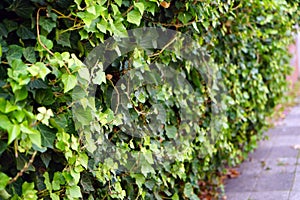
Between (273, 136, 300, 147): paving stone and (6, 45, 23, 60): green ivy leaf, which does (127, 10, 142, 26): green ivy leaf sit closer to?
(6, 45, 23, 60): green ivy leaf

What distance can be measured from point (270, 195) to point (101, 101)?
2117 mm

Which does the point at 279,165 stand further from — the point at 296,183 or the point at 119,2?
the point at 119,2

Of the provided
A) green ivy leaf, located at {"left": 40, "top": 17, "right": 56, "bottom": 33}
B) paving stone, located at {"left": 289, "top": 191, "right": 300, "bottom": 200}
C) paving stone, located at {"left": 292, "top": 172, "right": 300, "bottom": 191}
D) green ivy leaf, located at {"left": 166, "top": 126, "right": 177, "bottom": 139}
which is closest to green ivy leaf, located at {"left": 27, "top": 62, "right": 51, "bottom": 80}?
green ivy leaf, located at {"left": 40, "top": 17, "right": 56, "bottom": 33}

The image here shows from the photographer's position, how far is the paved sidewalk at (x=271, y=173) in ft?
12.4

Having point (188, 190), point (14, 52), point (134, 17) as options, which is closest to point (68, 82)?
point (14, 52)

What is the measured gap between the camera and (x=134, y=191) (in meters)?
2.51

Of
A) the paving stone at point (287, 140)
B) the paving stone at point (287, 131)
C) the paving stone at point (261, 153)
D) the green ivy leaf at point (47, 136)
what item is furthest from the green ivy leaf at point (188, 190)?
the paving stone at point (287, 131)

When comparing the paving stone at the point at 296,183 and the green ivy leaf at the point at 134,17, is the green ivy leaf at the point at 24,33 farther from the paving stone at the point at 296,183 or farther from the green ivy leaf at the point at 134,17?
the paving stone at the point at 296,183

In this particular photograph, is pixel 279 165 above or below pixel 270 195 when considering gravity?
below

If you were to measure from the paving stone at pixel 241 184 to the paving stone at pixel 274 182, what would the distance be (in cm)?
5

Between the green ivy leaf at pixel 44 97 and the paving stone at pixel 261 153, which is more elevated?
the green ivy leaf at pixel 44 97

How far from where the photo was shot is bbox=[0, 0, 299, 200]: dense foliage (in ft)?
5.36

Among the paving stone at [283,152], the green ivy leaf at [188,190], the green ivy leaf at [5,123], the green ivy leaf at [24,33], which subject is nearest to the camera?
the green ivy leaf at [5,123]

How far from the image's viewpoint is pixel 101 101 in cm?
212
